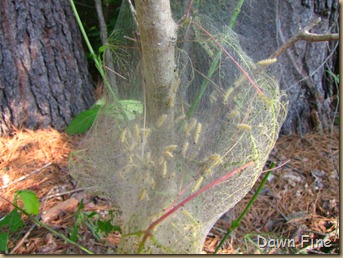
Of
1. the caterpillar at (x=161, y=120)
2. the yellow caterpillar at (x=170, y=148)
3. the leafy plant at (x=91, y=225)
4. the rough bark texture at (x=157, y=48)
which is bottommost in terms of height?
the leafy plant at (x=91, y=225)

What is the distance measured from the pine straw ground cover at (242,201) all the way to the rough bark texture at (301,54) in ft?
0.53

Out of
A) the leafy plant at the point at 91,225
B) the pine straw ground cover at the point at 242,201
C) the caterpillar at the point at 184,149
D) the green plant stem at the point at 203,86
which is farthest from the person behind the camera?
the pine straw ground cover at the point at 242,201

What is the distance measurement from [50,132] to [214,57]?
169 centimetres

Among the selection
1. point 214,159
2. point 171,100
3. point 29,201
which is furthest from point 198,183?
point 29,201

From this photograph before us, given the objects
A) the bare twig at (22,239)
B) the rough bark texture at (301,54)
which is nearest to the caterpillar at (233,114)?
the rough bark texture at (301,54)

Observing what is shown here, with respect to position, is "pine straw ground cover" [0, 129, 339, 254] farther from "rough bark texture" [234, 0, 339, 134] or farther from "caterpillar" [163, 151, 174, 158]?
"caterpillar" [163, 151, 174, 158]

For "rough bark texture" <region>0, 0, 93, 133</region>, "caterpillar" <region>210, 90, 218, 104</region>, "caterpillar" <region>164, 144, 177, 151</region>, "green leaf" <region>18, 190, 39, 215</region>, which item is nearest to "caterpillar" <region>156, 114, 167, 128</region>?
"caterpillar" <region>164, 144, 177, 151</region>

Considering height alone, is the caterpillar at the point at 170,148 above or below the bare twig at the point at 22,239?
above

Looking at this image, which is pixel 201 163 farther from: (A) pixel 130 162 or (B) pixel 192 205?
(A) pixel 130 162

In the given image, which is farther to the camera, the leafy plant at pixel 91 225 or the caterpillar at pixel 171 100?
the leafy plant at pixel 91 225

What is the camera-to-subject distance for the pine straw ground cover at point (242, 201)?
5.98ft

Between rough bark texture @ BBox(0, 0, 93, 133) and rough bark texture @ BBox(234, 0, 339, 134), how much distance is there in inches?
62.0

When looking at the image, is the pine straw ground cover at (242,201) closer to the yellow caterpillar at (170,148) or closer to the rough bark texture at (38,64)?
the rough bark texture at (38,64)

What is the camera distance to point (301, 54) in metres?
2.36
